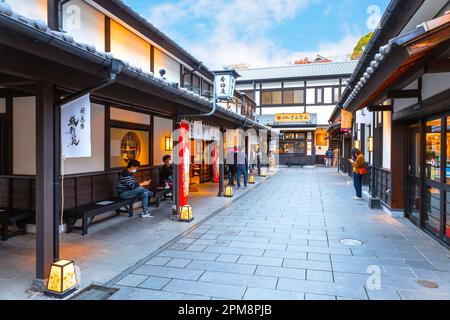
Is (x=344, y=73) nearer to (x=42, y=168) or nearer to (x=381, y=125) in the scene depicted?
(x=381, y=125)

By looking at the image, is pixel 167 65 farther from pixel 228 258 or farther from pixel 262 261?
pixel 262 261

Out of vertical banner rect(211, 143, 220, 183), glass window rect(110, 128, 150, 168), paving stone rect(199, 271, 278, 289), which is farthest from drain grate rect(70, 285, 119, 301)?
vertical banner rect(211, 143, 220, 183)

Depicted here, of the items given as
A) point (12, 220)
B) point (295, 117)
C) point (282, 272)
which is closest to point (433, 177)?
point (282, 272)

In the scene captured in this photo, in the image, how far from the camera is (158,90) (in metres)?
6.12

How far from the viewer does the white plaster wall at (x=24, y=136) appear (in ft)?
24.2

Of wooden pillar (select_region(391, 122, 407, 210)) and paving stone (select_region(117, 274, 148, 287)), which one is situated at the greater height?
wooden pillar (select_region(391, 122, 407, 210))

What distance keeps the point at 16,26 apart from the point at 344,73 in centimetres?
3099

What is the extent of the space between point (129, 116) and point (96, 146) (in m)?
1.82

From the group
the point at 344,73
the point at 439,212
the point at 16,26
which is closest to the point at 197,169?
the point at 439,212

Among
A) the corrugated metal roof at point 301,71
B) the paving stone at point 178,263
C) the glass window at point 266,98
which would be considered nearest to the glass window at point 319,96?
the corrugated metal roof at point 301,71

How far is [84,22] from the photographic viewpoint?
787 centimetres

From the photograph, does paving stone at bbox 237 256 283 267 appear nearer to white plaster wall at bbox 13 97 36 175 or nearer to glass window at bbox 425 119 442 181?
glass window at bbox 425 119 442 181

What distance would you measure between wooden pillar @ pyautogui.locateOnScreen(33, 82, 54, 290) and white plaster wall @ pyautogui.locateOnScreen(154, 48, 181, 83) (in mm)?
7524

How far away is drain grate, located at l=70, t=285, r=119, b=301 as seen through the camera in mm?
4242
